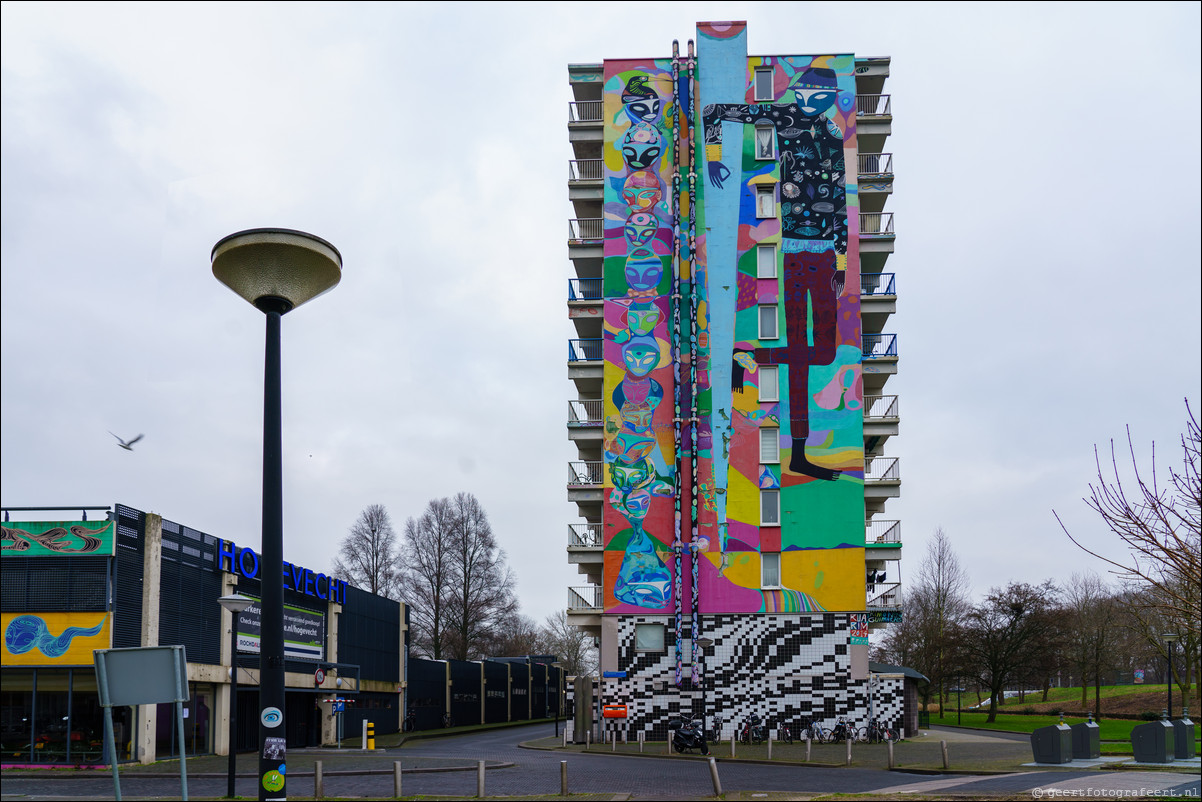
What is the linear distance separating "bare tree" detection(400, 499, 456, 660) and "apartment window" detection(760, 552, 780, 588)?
34.8 m

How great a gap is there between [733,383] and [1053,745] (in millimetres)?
21352

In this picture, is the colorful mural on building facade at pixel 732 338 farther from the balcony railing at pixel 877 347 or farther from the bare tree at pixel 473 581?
the bare tree at pixel 473 581

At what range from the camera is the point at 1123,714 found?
2344 inches

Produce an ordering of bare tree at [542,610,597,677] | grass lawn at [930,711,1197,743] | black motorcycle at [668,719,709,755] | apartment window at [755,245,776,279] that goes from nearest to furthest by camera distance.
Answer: black motorcycle at [668,719,709,755] → apartment window at [755,245,776,279] → grass lawn at [930,711,1197,743] → bare tree at [542,610,597,677]

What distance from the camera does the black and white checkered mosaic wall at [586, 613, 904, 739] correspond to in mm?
41469

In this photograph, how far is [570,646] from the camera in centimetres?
9756

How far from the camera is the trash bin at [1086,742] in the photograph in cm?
2612

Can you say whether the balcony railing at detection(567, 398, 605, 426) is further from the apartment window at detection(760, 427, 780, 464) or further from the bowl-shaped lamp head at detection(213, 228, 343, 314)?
the bowl-shaped lamp head at detection(213, 228, 343, 314)

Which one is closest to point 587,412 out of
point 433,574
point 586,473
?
point 586,473

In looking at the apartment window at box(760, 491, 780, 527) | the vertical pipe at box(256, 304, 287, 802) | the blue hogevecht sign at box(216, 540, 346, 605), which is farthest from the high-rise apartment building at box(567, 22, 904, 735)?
the vertical pipe at box(256, 304, 287, 802)

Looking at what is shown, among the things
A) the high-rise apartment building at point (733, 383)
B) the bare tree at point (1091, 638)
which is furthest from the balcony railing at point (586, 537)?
the bare tree at point (1091, 638)

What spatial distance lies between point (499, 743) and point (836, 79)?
3152 centimetres

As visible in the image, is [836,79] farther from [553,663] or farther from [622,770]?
[553,663]

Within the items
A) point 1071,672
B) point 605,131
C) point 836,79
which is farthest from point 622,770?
point 1071,672
